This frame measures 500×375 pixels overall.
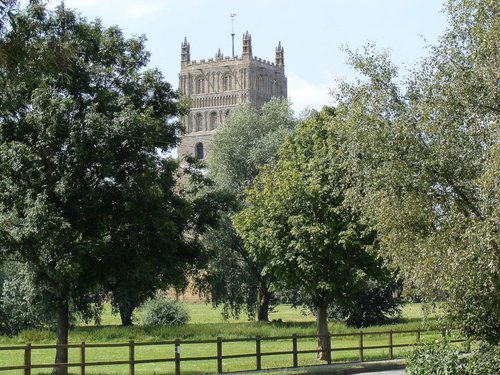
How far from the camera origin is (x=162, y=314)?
56.8 m

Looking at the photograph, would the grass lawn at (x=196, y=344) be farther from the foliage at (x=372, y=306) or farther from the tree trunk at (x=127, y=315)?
the tree trunk at (x=127, y=315)

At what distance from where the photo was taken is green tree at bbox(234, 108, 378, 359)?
32.1m

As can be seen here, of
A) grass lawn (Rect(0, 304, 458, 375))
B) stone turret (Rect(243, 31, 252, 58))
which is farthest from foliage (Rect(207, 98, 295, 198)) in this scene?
stone turret (Rect(243, 31, 252, 58))

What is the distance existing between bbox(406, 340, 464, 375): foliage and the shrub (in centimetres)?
3972

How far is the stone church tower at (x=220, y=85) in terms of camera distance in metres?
158

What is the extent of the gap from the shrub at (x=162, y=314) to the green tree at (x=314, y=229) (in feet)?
73.8

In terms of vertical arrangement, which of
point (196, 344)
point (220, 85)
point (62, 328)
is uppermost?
point (220, 85)

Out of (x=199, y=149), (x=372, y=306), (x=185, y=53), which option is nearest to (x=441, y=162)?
(x=372, y=306)

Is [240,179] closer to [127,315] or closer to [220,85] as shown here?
[127,315]

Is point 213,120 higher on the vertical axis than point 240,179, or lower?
higher

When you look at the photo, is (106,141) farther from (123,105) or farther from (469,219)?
(469,219)

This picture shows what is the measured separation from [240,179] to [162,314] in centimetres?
1144

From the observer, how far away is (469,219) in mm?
20359

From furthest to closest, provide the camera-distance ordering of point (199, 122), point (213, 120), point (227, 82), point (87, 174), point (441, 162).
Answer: point (199, 122)
point (227, 82)
point (213, 120)
point (87, 174)
point (441, 162)
